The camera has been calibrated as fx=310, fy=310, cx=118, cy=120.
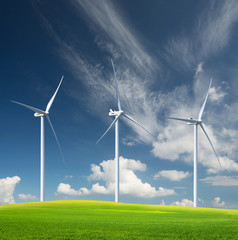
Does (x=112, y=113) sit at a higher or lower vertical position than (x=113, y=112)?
lower

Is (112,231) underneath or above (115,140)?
underneath

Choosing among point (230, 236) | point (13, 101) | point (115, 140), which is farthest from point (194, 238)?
point (13, 101)

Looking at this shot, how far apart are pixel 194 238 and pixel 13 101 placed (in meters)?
48.3

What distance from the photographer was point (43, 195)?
61.1 metres

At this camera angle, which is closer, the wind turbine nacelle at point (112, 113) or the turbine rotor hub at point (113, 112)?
the turbine rotor hub at point (113, 112)

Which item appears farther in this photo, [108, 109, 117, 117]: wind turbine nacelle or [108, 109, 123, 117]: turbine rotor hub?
[108, 109, 117, 117]: wind turbine nacelle

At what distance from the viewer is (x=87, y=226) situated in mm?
25266

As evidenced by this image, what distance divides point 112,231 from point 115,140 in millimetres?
41019

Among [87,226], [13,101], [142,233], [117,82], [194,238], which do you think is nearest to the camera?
[194,238]

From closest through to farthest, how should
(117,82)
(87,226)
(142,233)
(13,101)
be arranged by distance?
(142,233) → (87,226) → (13,101) → (117,82)

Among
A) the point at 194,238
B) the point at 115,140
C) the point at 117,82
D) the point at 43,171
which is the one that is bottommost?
the point at 194,238

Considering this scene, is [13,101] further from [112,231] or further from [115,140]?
[112,231]

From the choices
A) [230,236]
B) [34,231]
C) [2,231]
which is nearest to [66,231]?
[34,231]

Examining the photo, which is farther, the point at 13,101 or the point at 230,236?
the point at 13,101
